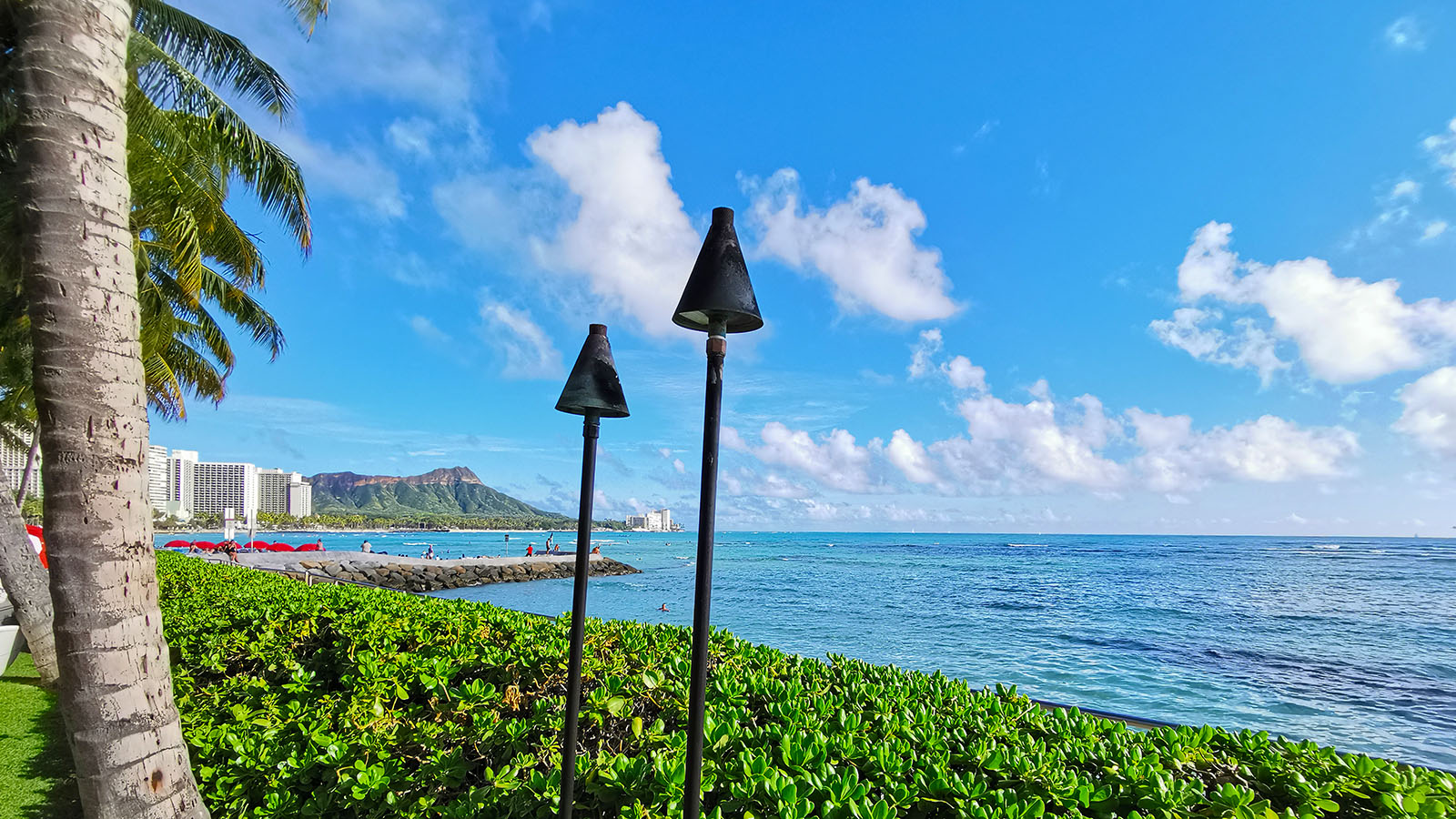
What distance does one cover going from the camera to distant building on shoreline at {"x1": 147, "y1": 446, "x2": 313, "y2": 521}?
101 metres

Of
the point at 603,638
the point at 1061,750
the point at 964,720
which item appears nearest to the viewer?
the point at 1061,750

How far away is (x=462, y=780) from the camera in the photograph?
8.71ft

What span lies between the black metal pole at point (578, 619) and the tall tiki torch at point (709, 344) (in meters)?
0.57

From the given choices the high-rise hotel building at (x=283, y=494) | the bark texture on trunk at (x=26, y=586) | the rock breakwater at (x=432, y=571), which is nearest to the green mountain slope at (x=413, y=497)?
the high-rise hotel building at (x=283, y=494)

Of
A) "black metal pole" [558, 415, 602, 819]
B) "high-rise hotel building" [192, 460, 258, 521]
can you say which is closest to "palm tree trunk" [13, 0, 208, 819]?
"black metal pole" [558, 415, 602, 819]

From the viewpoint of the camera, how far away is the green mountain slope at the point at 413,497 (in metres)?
174

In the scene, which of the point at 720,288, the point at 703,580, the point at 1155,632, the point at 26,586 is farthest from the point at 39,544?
the point at 1155,632

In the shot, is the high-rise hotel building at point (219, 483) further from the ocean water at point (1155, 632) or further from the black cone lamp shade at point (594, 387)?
the black cone lamp shade at point (594, 387)

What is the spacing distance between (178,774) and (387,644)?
1.56 meters

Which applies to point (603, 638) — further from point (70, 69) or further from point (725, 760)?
point (70, 69)

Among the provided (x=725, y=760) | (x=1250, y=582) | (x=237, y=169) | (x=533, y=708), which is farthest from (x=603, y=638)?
(x=1250, y=582)

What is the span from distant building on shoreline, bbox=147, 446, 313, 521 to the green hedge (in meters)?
102

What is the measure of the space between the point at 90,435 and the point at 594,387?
184 centimetres

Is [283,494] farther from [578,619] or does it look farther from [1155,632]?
[578,619]
